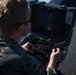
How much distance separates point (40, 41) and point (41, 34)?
0.22 ft

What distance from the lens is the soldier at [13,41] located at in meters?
1.32

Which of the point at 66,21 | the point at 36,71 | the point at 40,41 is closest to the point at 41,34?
the point at 40,41

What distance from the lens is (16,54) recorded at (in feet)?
4.44

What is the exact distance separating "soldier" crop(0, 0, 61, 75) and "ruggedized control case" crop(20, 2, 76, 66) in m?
0.55

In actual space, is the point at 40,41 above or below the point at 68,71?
above

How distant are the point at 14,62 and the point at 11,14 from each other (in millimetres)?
249

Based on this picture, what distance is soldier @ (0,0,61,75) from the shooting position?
132 cm

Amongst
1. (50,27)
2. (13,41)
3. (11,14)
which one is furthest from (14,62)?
(50,27)

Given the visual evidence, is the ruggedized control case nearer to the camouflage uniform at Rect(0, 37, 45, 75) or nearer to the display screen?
the display screen

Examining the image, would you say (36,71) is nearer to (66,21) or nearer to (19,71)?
(19,71)

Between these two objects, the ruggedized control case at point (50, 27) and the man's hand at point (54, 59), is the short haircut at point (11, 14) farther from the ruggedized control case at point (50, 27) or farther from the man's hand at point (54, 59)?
the ruggedized control case at point (50, 27)

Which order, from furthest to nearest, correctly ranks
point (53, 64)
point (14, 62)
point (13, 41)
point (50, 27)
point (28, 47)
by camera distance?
point (50, 27) < point (28, 47) < point (53, 64) < point (13, 41) < point (14, 62)

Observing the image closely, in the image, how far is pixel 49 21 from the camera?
2064 millimetres

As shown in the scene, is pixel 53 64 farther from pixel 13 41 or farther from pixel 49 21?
pixel 49 21
